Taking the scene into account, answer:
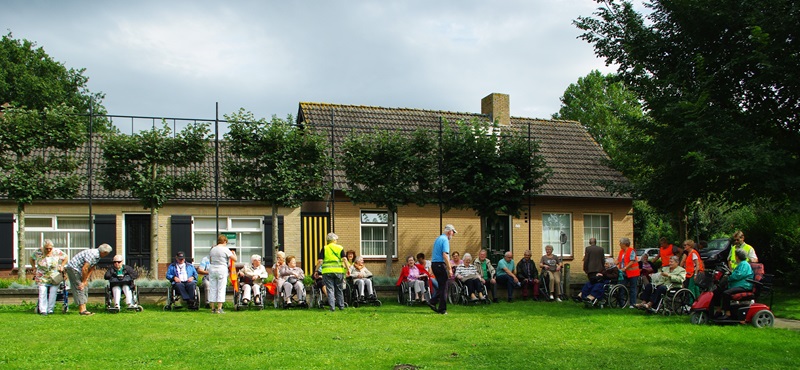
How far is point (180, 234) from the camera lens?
74.6 feet

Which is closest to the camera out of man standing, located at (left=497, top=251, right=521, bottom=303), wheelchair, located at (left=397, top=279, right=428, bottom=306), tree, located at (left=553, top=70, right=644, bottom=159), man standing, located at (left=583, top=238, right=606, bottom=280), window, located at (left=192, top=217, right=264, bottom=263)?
wheelchair, located at (left=397, top=279, right=428, bottom=306)

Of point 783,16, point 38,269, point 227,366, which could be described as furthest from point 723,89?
point 38,269

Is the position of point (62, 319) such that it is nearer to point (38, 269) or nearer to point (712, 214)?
point (38, 269)

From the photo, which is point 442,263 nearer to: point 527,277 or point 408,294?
point 408,294

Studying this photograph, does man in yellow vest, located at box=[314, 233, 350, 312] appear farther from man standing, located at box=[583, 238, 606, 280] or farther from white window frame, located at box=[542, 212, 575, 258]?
white window frame, located at box=[542, 212, 575, 258]

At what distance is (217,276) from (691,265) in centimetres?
880

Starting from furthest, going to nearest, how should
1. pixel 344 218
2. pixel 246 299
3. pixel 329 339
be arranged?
pixel 344 218 → pixel 246 299 → pixel 329 339

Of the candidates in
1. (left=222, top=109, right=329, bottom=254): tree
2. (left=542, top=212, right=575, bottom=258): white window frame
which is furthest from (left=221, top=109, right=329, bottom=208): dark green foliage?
(left=542, top=212, right=575, bottom=258): white window frame

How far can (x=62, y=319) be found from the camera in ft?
40.0

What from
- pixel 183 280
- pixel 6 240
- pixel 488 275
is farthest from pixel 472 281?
pixel 6 240

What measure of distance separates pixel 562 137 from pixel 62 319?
66.3 ft

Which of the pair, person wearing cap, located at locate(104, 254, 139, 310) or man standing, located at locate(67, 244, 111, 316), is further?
person wearing cap, located at locate(104, 254, 139, 310)

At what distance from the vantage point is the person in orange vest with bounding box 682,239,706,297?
1348 centimetres

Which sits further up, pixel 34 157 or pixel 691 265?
pixel 34 157
